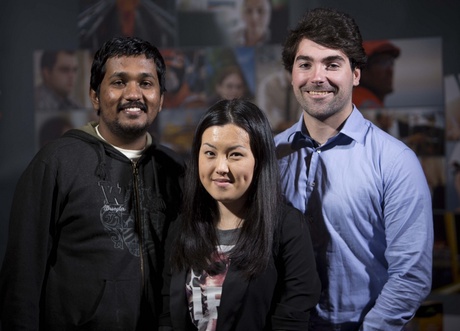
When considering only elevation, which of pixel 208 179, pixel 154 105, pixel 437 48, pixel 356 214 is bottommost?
pixel 356 214

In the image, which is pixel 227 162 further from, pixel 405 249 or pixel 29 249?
pixel 29 249

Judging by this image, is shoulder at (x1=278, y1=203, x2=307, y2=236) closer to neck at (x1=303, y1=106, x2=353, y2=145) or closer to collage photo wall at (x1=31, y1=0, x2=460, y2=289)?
neck at (x1=303, y1=106, x2=353, y2=145)

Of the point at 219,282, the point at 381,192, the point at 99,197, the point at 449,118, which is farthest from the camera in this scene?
the point at 449,118

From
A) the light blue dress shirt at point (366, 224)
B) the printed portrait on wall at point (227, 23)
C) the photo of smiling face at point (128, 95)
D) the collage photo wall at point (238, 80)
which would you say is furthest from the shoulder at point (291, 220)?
the printed portrait on wall at point (227, 23)

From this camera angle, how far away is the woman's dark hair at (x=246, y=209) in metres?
1.70

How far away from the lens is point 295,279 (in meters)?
1.71

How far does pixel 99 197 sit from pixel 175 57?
1656 mm

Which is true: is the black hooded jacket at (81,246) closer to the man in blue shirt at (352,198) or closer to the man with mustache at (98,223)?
the man with mustache at (98,223)

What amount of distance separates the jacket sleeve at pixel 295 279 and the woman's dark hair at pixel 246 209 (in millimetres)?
48

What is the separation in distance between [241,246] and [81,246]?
57 cm

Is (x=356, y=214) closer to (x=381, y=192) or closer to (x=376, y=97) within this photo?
(x=381, y=192)

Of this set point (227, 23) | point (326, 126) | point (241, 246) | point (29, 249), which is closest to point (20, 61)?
point (227, 23)

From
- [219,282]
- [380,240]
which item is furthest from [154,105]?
[380,240]

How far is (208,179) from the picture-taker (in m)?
1.72
